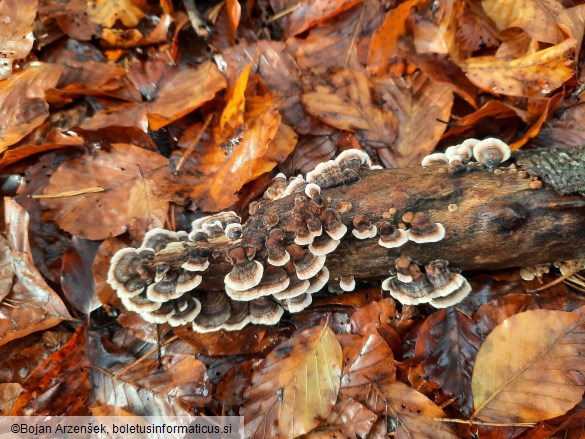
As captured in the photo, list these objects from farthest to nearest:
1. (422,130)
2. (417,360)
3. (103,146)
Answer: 1. (103,146)
2. (422,130)
3. (417,360)

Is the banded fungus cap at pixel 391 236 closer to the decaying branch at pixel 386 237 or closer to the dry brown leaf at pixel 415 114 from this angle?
the decaying branch at pixel 386 237

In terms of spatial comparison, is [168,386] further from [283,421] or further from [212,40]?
[212,40]

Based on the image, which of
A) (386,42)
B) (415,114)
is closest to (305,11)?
(386,42)

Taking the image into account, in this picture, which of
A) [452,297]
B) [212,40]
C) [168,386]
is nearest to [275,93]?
[212,40]

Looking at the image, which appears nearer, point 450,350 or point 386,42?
point 450,350

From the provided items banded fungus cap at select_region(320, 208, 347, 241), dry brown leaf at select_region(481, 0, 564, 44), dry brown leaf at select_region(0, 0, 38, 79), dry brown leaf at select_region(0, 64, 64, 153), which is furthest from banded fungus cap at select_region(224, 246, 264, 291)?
dry brown leaf at select_region(0, 0, 38, 79)

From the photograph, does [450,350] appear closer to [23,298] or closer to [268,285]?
[268,285]

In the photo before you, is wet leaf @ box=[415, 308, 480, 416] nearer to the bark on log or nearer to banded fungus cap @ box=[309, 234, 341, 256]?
the bark on log
